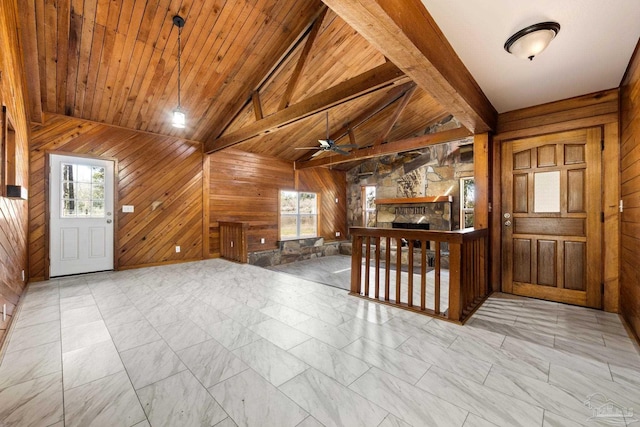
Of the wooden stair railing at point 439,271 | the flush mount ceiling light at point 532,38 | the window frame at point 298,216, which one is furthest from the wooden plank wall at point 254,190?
the flush mount ceiling light at point 532,38

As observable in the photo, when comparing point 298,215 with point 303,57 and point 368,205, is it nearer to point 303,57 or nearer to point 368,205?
point 368,205

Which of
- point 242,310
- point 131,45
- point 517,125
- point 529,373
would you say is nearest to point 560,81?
point 517,125

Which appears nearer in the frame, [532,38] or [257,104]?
[532,38]

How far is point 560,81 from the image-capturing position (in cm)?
262

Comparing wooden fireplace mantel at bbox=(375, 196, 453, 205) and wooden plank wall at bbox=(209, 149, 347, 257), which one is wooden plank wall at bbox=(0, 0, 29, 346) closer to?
wooden plank wall at bbox=(209, 149, 347, 257)

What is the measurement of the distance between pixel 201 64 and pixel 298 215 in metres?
4.66

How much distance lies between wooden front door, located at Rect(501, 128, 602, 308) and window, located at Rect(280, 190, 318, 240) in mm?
5373

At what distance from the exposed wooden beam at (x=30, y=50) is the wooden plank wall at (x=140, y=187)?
64 centimetres

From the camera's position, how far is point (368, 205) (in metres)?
8.62

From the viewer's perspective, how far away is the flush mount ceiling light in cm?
184

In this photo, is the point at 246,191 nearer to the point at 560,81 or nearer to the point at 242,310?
the point at 242,310

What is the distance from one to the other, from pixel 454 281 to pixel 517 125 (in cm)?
231

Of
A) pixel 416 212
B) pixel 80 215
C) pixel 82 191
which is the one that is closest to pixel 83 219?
pixel 80 215

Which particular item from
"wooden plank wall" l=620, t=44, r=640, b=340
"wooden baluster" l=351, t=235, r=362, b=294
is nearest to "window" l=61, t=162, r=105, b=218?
"wooden baluster" l=351, t=235, r=362, b=294
